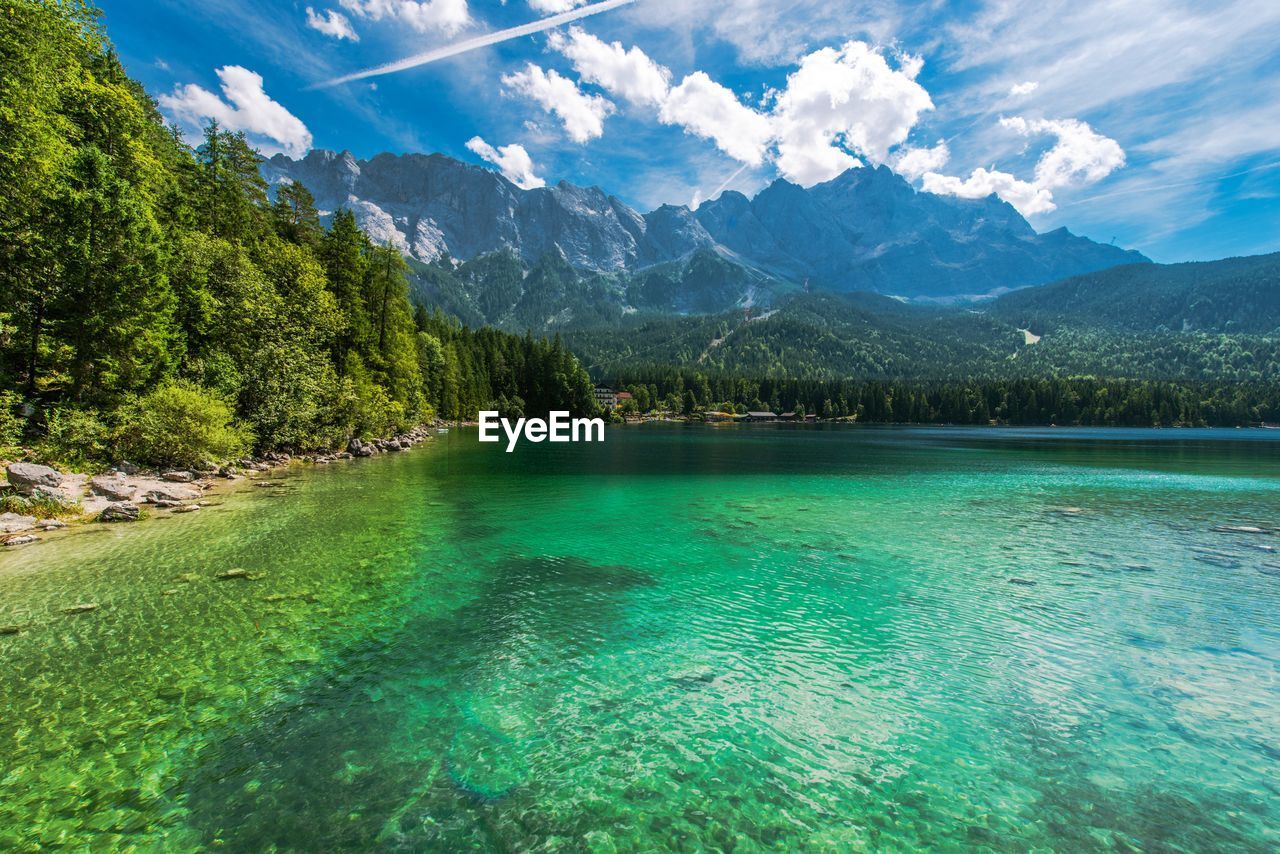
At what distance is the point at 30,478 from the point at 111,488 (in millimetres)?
2846

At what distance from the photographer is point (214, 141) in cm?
4653

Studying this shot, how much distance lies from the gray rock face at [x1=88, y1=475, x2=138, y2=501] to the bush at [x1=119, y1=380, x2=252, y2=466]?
4372mm

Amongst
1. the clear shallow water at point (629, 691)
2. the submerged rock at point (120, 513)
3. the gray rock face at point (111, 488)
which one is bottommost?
the clear shallow water at point (629, 691)

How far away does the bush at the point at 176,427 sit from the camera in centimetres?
2803

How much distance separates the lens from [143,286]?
91.1 feet

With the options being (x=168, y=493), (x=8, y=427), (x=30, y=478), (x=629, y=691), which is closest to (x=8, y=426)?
(x=8, y=427)

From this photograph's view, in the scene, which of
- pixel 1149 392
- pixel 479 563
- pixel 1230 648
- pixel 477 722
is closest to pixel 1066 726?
pixel 1230 648

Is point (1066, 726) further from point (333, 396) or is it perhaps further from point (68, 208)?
point (333, 396)

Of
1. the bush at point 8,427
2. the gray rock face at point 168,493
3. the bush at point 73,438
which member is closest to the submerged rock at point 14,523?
the gray rock face at point 168,493

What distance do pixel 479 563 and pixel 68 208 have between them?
26.5 meters

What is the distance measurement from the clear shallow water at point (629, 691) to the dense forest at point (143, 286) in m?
11.9

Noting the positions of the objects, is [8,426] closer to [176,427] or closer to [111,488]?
[111,488]

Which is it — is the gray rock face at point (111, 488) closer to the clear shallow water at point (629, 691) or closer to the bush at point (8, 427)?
the bush at point (8, 427)

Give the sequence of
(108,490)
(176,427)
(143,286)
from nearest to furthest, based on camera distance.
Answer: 1. (108,490)
2. (143,286)
3. (176,427)
